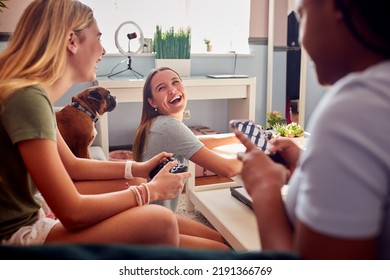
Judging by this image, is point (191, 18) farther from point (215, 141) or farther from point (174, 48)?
point (215, 141)

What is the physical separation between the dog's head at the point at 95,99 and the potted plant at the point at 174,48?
0.92 metres

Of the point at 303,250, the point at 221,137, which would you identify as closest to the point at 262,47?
the point at 221,137

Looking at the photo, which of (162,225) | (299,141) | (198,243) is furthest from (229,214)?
(162,225)

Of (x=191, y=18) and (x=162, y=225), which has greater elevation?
(x=191, y=18)

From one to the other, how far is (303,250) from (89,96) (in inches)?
Result: 62.6

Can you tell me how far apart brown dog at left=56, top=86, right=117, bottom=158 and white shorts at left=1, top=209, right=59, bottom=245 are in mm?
797

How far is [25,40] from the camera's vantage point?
3.16 ft

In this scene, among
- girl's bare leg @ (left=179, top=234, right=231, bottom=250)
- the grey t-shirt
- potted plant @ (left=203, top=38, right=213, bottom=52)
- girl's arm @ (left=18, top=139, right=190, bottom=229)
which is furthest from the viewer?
potted plant @ (left=203, top=38, right=213, bottom=52)

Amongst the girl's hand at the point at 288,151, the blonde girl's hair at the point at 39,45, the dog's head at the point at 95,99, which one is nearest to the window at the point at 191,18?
the dog's head at the point at 95,99

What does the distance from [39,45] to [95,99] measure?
905 mm

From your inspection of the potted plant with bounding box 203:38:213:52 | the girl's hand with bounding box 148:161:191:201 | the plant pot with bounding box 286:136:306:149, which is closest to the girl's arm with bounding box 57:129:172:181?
the girl's hand with bounding box 148:161:191:201

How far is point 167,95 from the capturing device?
5.15 ft

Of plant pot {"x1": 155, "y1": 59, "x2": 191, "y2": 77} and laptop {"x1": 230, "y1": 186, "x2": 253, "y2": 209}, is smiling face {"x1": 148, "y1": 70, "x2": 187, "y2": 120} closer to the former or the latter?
laptop {"x1": 230, "y1": 186, "x2": 253, "y2": 209}

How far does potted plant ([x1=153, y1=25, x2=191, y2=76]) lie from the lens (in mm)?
2734
